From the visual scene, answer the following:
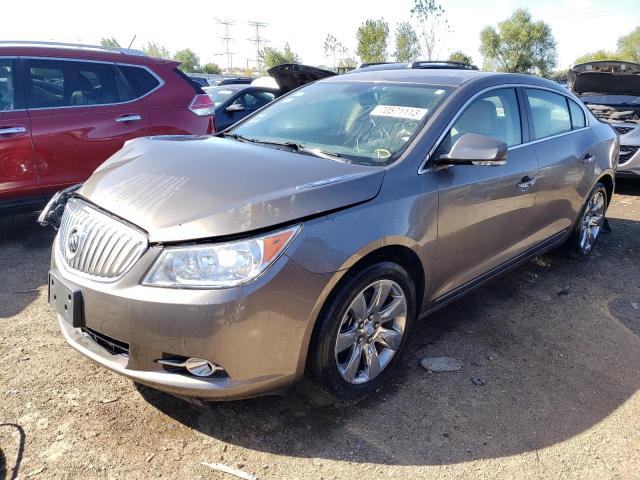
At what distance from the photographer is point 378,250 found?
2.54m

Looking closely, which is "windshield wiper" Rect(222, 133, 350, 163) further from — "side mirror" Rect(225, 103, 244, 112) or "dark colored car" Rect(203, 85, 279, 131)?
"side mirror" Rect(225, 103, 244, 112)

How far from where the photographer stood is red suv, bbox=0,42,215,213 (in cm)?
448

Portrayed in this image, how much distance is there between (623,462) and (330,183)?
1.86 metres

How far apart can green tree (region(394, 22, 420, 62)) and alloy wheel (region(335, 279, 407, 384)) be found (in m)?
36.5

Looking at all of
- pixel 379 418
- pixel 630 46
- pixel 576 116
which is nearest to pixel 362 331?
pixel 379 418

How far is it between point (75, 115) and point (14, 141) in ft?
1.91

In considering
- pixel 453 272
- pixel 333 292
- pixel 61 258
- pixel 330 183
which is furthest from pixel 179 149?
pixel 453 272

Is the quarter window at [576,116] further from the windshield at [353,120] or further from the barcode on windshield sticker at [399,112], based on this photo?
the barcode on windshield sticker at [399,112]

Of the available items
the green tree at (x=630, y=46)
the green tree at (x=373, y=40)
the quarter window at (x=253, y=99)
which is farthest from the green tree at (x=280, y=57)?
the quarter window at (x=253, y=99)

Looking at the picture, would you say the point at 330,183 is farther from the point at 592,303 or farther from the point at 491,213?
the point at 592,303

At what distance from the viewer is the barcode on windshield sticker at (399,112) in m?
3.00

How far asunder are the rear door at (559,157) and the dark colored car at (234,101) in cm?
558

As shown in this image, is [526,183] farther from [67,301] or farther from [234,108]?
[234,108]

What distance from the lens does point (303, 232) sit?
2.20m
